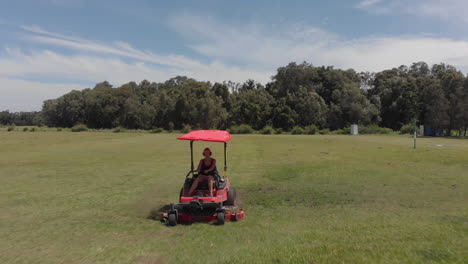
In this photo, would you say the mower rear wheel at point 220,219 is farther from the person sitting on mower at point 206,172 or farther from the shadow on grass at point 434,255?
the shadow on grass at point 434,255

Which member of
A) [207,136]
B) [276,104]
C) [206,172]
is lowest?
[206,172]

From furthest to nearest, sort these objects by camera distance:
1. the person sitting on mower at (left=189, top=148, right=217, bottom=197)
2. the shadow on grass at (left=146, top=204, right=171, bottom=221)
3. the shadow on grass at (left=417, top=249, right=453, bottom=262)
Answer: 1. the person sitting on mower at (left=189, top=148, right=217, bottom=197)
2. the shadow on grass at (left=146, top=204, right=171, bottom=221)
3. the shadow on grass at (left=417, top=249, right=453, bottom=262)

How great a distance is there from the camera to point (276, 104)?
79.6 m

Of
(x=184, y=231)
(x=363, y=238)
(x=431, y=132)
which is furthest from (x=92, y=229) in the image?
(x=431, y=132)

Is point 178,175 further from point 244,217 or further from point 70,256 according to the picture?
point 70,256

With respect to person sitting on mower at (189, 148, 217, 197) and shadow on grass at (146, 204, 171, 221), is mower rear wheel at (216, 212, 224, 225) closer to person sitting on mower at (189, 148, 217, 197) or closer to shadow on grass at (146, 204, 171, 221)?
person sitting on mower at (189, 148, 217, 197)

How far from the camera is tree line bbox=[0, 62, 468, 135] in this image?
74.8 meters

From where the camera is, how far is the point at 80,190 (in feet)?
36.7

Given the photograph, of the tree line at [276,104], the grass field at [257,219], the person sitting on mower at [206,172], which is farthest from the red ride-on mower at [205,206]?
the tree line at [276,104]

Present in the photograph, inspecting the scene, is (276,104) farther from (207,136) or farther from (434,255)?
(434,255)

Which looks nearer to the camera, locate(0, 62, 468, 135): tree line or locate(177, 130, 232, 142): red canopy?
locate(177, 130, 232, 142): red canopy

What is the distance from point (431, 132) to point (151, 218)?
57741mm

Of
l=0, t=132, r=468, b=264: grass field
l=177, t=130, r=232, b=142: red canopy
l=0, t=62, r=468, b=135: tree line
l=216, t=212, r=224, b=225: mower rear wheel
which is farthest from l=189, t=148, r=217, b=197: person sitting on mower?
l=0, t=62, r=468, b=135: tree line

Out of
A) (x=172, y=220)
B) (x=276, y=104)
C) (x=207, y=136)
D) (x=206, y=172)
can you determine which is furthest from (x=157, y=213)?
(x=276, y=104)
